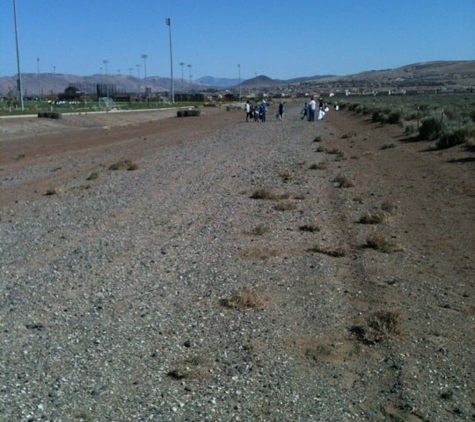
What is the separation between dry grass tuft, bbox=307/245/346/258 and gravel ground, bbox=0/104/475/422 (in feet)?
0.18

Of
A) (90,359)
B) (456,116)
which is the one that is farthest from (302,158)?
(90,359)

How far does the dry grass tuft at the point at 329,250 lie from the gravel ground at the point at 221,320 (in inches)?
2.2

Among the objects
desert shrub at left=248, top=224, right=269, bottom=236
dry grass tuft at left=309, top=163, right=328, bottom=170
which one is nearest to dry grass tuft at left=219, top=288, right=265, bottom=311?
desert shrub at left=248, top=224, right=269, bottom=236

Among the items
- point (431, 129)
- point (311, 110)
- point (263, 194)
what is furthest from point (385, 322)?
point (311, 110)

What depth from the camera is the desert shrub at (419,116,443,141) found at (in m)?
30.5

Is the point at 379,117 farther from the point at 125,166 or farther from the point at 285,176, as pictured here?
the point at 285,176

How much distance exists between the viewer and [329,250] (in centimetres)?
1084

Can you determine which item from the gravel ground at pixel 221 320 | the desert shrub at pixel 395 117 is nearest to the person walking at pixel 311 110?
the desert shrub at pixel 395 117

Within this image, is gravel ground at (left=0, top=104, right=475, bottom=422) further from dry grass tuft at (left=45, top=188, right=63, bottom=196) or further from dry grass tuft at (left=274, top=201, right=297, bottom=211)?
dry grass tuft at (left=45, top=188, right=63, bottom=196)

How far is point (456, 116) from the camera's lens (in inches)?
1452

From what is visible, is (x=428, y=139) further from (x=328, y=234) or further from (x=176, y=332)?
(x=176, y=332)

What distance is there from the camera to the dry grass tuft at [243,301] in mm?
8031

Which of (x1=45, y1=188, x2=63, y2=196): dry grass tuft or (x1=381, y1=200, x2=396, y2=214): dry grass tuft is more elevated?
(x1=45, y1=188, x2=63, y2=196): dry grass tuft

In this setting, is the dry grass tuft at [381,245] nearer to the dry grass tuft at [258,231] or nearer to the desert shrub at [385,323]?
the dry grass tuft at [258,231]
